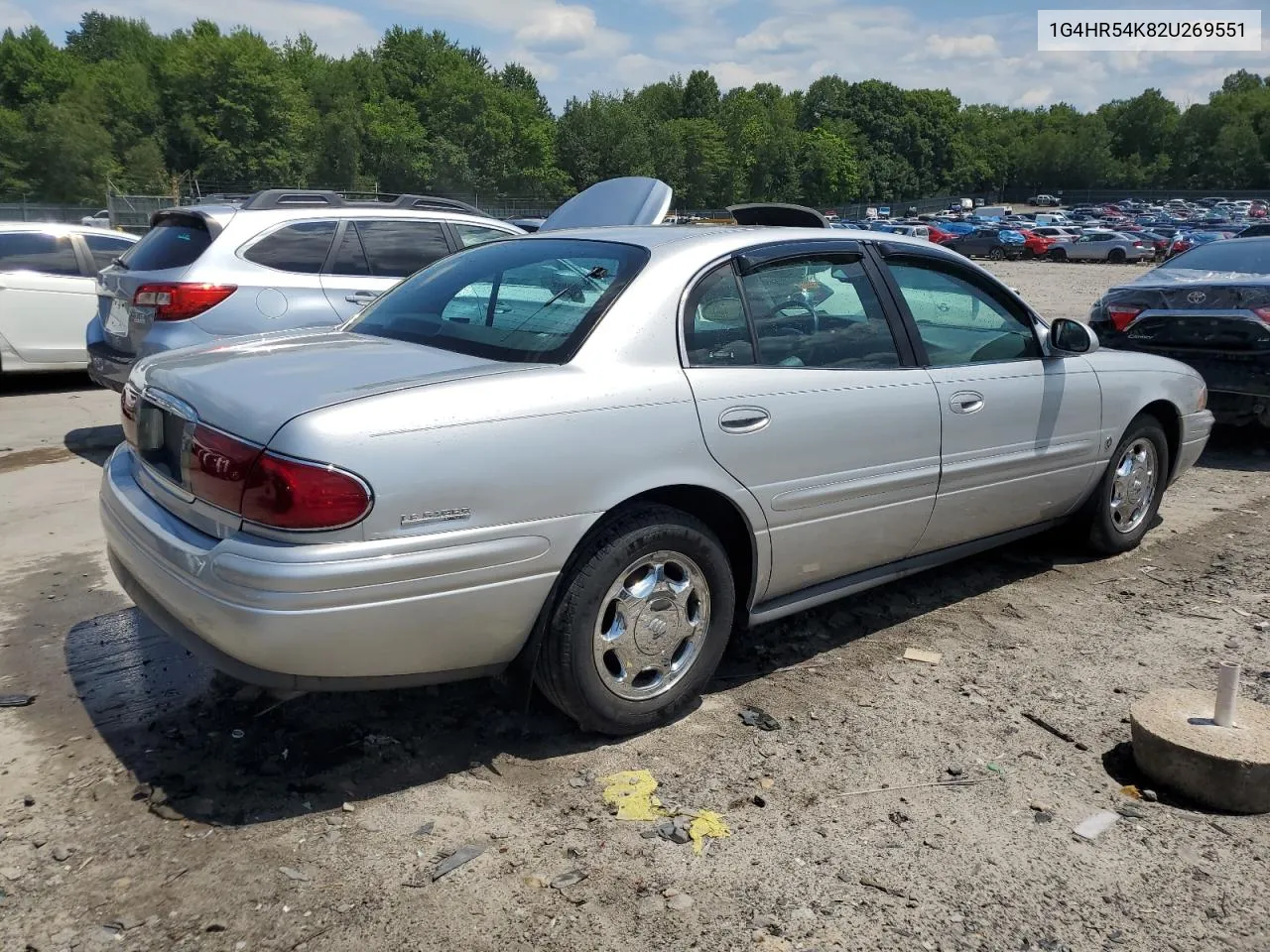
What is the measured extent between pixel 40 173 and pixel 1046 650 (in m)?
80.7

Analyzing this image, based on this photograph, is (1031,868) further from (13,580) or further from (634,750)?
(13,580)

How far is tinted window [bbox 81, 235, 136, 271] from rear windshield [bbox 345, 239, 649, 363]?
6.85 metres

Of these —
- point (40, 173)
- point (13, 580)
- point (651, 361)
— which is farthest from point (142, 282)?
point (40, 173)

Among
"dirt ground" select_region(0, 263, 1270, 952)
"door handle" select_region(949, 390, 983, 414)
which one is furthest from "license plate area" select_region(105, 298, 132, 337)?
"door handle" select_region(949, 390, 983, 414)

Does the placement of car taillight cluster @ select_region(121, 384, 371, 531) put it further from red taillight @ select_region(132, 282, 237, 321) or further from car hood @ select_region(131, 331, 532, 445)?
red taillight @ select_region(132, 282, 237, 321)

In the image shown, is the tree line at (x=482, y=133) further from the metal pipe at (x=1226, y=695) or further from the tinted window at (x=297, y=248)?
the metal pipe at (x=1226, y=695)

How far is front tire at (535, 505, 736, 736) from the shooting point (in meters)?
3.13

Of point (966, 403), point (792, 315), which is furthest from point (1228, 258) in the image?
point (792, 315)

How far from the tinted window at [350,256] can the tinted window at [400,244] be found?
41 mm

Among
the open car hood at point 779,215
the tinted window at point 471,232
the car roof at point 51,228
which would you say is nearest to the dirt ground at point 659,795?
the open car hood at point 779,215

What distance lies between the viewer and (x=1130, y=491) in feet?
17.6

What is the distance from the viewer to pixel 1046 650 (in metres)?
4.24

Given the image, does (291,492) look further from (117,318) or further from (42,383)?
(42,383)

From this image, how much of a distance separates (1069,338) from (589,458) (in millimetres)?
2696
